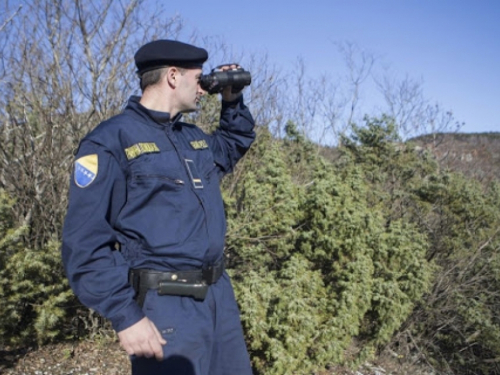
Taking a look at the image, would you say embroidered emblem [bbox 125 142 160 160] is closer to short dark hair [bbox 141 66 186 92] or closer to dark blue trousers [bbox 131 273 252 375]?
short dark hair [bbox 141 66 186 92]

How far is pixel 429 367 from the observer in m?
8.02

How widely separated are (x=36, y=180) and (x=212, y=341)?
11.8 feet

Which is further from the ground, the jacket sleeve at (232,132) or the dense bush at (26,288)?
the jacket sleeve at (232,132)

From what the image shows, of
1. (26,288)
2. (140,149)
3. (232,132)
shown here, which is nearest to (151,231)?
(140,149)

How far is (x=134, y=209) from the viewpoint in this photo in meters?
1.98

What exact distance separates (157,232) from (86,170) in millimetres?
390

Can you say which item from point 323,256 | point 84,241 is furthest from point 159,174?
point 323,256

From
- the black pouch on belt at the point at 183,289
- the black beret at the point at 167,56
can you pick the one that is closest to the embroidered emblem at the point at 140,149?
the black beret at the point at 167,56

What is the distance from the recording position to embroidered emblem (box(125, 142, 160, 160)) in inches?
78.7

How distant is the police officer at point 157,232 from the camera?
5.87 feet

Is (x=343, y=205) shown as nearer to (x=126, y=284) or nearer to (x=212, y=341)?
(x=212, y=341)

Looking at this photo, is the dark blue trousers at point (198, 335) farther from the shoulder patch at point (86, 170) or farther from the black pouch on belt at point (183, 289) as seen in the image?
the shoulder patch at point (86, 170)

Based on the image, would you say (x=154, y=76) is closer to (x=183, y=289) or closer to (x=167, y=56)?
(x=167, y=56)

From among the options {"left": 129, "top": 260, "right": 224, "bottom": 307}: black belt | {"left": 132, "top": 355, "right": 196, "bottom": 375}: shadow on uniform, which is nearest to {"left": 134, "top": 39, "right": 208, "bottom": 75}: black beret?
{"left": 129, "top": 260, "right": 224, "bottom": 307}: black belt
